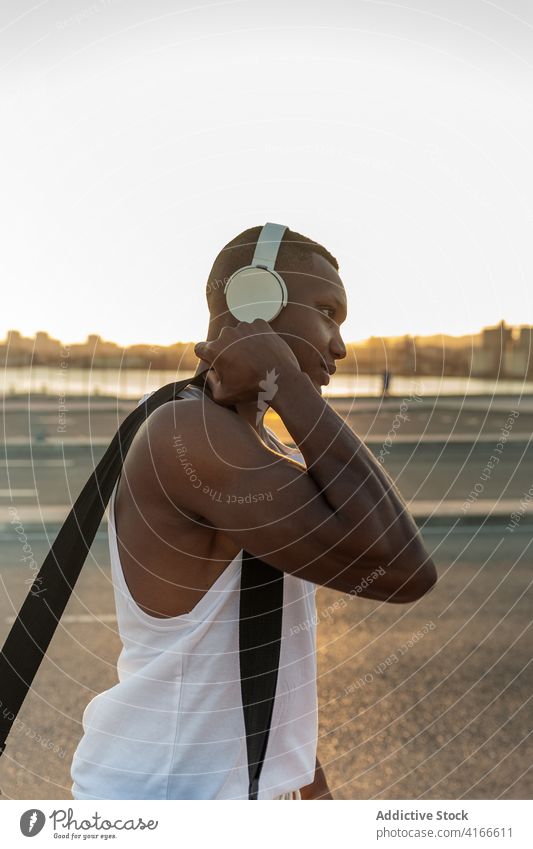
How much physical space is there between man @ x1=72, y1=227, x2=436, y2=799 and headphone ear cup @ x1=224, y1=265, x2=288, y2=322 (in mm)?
73

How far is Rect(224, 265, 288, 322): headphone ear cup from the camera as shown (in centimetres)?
183

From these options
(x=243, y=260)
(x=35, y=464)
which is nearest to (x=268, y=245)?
(x=243, y=260)

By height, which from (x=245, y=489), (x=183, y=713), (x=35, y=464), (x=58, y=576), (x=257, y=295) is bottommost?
(x=35, y=464)

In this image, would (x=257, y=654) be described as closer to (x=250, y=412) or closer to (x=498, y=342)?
(x=250, y=412)

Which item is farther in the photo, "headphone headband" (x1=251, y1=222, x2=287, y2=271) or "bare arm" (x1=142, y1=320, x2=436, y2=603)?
"headphone headband" (x1=251, y1=222, x2=287, y2=271)

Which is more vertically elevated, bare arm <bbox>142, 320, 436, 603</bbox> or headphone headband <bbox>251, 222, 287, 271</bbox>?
headphone headband <bbox>251, 222, 287, 271</bbox>

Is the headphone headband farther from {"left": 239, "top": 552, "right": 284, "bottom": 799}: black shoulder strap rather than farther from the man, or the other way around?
{"left": 239, "top": 552, "right": 284, "bottom": 799}: black shoulder strap

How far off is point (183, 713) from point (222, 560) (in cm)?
23

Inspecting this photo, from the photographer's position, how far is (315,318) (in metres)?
1.87

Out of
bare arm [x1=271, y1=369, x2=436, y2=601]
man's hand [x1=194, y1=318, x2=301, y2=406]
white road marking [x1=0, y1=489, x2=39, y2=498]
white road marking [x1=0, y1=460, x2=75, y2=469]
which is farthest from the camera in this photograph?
white road marking [x1=0, y1=460, x2=75, y2=469]

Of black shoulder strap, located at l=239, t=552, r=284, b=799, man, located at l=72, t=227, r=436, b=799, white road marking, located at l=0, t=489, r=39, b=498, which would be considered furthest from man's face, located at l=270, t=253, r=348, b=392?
white road marking, located at l=0, t=489, r=39, b=498

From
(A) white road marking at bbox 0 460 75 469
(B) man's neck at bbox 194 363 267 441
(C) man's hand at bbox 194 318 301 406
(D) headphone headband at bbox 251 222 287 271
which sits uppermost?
(D) headphone headband at bbox 251 222 287 271
